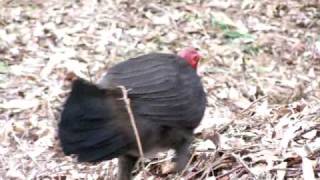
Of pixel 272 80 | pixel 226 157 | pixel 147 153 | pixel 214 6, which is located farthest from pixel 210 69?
pixel 147 153

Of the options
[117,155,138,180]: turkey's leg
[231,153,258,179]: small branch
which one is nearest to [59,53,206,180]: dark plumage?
[117,155,138,180]: turkey's leg

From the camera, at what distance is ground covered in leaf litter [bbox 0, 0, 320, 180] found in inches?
124

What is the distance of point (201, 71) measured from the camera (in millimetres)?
5445

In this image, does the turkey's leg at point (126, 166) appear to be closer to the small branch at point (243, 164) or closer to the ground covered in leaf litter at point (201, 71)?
the ground covered in leaf litter at point (201, 71)

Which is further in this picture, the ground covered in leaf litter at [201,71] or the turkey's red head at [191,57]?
the ground covered in leaf litter at [201,71]

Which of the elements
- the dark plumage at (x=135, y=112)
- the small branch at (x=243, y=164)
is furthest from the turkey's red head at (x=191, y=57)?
the small branch at (x=243, y=164)

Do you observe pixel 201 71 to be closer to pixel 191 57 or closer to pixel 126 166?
pixel 191 57

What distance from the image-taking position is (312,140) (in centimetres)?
307

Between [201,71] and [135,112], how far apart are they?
286 centimetres

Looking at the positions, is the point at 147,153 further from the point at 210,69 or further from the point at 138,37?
the point at 138,37

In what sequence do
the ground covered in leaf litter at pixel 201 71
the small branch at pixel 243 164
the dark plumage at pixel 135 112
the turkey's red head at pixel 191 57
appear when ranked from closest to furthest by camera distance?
the dark plumage at pixel 135 112 → the small branch at pixel 243 164 → the turkey's red head at pixel 191 57 → the ground covered in leaf litter at pixel 201 71

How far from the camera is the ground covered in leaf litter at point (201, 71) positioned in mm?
3141

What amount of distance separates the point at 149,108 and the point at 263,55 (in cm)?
341

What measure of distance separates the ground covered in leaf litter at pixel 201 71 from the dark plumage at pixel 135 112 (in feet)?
1.00
